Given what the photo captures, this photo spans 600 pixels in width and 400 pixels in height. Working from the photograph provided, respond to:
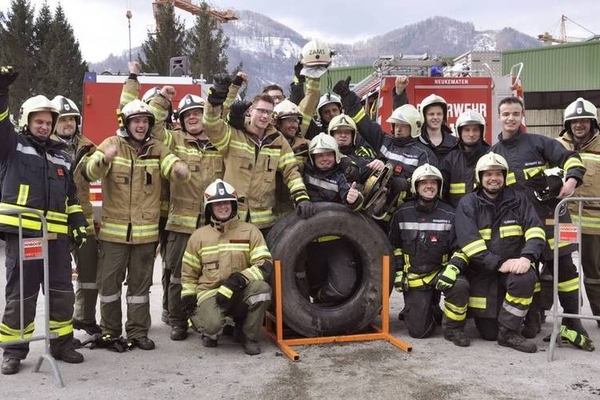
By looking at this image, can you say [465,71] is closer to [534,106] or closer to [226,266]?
[226,266]

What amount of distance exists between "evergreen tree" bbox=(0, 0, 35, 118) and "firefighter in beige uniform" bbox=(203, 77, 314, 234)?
24712 millimetres

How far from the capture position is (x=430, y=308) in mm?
4992

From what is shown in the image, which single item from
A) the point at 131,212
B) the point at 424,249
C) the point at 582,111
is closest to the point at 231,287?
the point at 131,212

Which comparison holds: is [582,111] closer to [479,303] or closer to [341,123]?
[479,303]

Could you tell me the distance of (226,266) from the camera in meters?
4.63

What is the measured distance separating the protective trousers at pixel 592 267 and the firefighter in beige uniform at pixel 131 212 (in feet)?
11.0

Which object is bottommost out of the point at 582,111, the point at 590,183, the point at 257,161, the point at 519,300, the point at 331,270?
the point at 519,300

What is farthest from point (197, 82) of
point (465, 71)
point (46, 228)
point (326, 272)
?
point (46, 228)

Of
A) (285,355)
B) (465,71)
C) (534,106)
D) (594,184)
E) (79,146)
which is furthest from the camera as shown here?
(534,106)

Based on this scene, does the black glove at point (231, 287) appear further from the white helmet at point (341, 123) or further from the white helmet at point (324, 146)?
the white helmet at point (341, 123)

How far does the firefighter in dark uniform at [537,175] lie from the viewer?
496cm

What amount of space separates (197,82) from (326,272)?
179 inches

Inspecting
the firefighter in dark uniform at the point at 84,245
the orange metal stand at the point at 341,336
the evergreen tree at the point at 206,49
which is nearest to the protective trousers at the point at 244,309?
the orange metal stand at the point at 341,336

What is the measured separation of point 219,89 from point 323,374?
215cm
